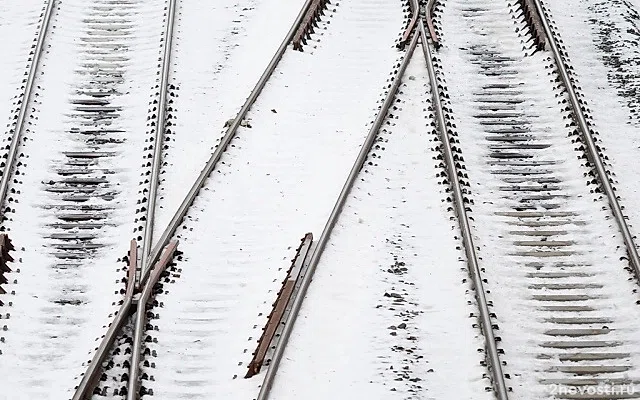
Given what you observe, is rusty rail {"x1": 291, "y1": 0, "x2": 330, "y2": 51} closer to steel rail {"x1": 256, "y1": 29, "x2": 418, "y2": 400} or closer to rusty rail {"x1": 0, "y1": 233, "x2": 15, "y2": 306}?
steel rail {"x1": 256, "y1": 29, "x2": 418, "y2": 400}

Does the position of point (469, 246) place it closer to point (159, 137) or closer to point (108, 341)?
point (108, 341)

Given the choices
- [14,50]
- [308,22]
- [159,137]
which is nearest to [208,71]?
[308,22]

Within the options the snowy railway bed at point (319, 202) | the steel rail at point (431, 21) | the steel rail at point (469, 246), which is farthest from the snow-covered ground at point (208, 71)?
the steel rail at point (469, 246)

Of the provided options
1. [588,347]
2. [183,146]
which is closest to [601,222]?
[588,347]

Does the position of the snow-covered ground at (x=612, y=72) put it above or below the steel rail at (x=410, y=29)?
below

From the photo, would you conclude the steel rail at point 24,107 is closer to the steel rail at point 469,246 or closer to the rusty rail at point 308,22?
the rusty rail at point 308,22

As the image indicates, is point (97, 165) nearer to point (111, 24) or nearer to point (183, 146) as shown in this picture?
point (183, 146)
